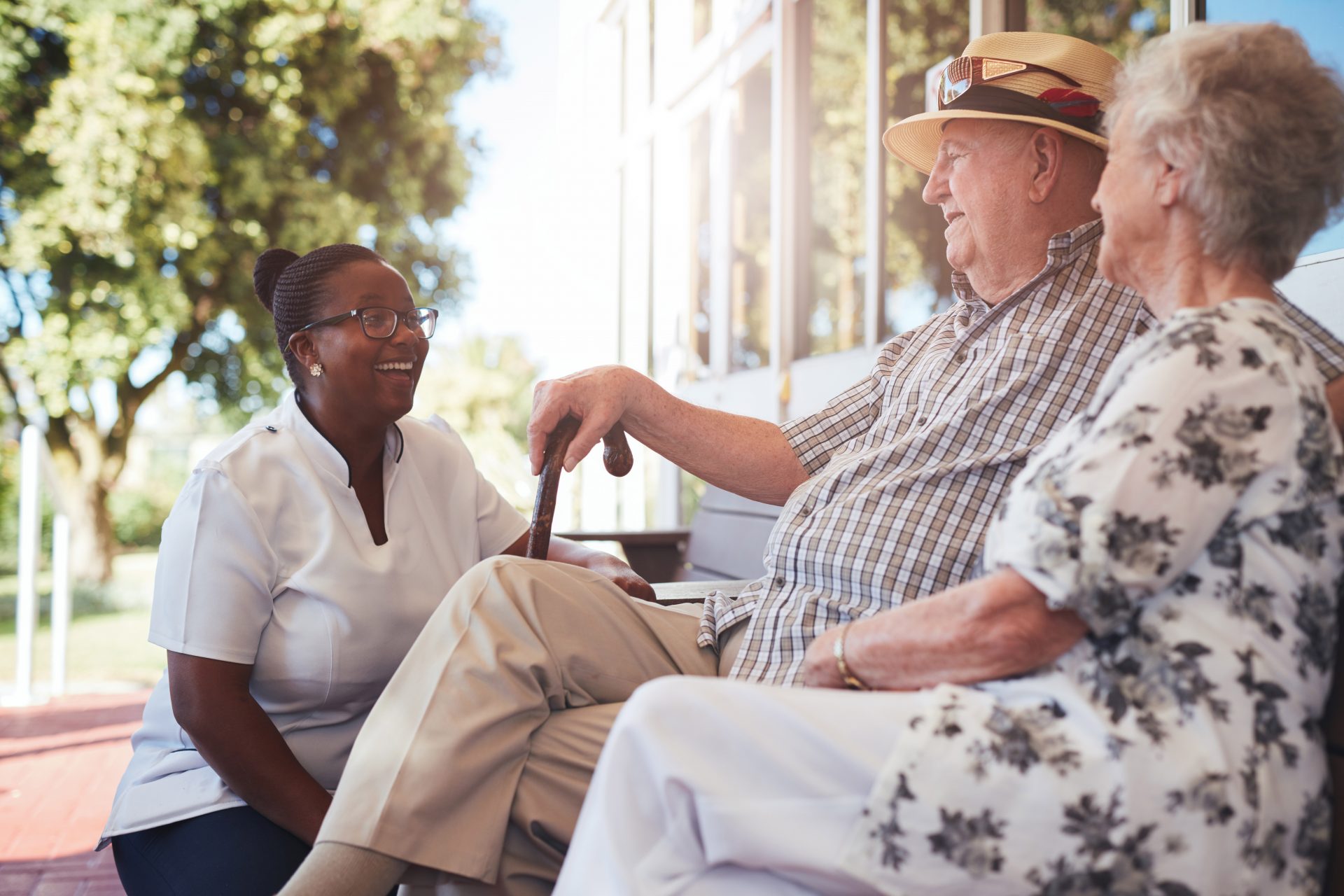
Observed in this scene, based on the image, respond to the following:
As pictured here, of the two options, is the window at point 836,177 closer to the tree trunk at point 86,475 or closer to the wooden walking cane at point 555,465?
the wooden walking cane at point 555,465

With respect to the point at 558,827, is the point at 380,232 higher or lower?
higher

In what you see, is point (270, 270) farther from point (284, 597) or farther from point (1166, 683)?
point (1166, 683)

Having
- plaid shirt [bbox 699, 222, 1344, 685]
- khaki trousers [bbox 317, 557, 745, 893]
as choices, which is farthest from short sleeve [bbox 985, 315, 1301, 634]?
khaki trousers [bbox 317, 557, 745, 893]

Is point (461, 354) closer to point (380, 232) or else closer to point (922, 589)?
point (380, 232)

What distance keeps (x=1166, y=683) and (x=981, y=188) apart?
3.51ft

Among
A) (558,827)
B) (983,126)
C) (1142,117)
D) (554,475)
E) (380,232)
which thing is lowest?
(558,827)

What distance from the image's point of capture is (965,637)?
3.73 feet

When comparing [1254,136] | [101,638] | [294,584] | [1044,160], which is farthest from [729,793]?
[101,638]

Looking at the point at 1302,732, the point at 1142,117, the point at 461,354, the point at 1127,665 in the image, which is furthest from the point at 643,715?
the point at 461,354

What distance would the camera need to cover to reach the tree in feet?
31.0

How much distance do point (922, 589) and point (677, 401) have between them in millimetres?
640

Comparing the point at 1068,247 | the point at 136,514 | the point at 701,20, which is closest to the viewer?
the point at 1068,247

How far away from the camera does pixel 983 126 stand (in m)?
1.86

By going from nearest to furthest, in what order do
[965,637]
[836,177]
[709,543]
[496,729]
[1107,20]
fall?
[965,637]
[496,729]
[1107,20]
[709,543]
[836,177]
